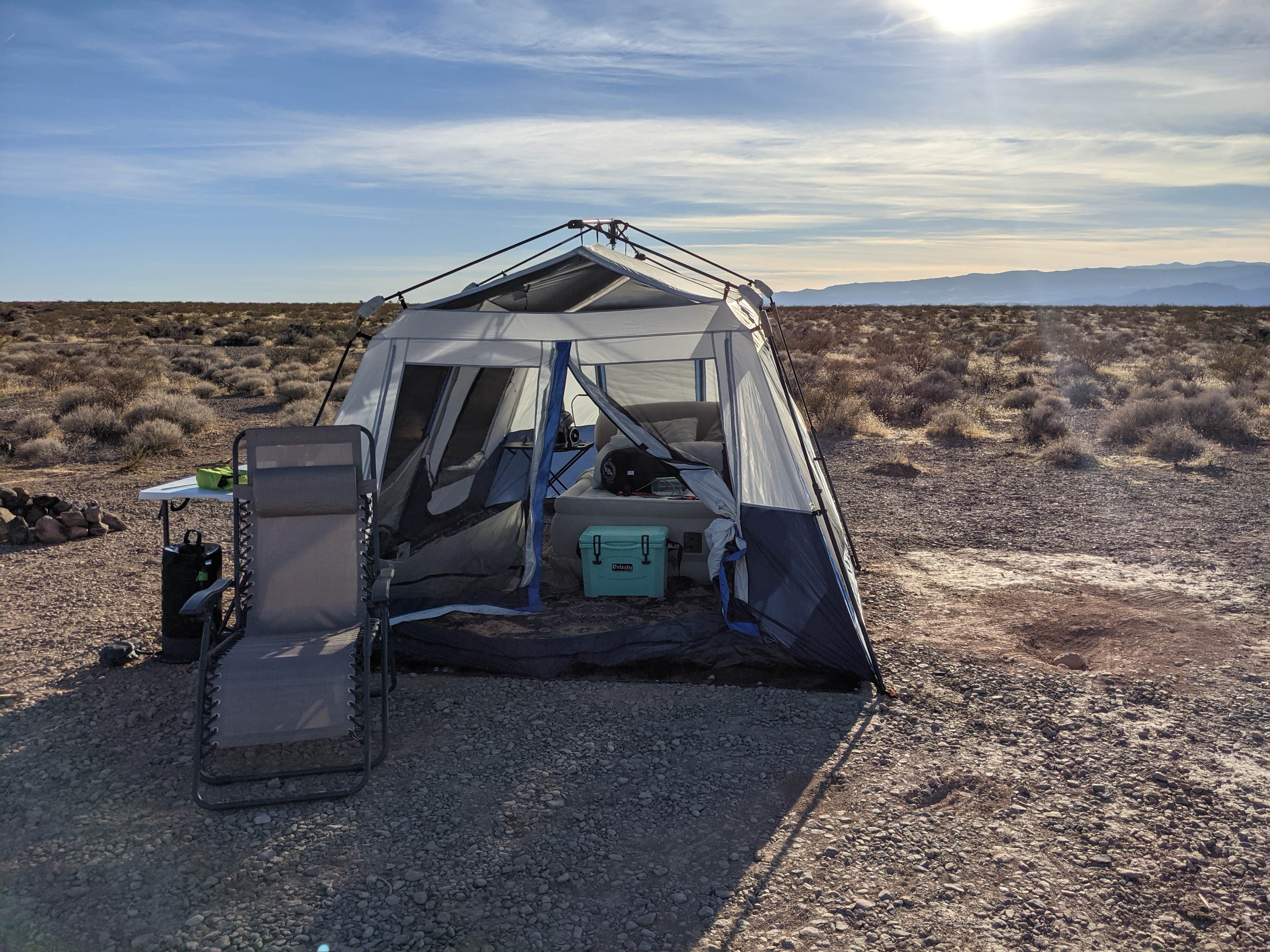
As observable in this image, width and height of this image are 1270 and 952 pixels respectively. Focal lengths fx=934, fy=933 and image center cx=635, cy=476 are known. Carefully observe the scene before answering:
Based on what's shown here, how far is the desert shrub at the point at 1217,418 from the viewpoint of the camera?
13891 mm

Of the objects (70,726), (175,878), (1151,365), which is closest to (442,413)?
(70,726)

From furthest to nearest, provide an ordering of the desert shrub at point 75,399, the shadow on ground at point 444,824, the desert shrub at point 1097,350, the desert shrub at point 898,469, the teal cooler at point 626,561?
the desert shrub at point 1097,350
the desert shrub at point 75,399
the desert shrub at point 898,469
the teal cooler at point 626,561
the shadow on ground at point 444,824

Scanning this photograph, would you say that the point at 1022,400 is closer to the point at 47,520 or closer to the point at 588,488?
the point at 588,488

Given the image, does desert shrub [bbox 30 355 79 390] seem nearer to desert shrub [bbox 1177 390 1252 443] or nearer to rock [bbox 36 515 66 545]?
rock [bbox 36 515 66 545]

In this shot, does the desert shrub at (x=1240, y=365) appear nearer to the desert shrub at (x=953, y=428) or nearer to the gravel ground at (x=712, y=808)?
the desert shrub at (x=953, y=428)

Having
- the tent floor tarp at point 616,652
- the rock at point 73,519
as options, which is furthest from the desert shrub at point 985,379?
the rock at point 73,519

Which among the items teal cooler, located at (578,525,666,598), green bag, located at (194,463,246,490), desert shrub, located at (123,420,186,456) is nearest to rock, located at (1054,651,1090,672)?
teal cooler, located at (578,525,666,598)

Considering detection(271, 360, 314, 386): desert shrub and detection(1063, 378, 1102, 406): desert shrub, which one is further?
detection(271, 360, 314, 386): desert shrub

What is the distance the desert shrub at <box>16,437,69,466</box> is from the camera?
39.3ft

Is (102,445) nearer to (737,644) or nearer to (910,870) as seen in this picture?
(737,644)

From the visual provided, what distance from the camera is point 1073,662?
5668 mm

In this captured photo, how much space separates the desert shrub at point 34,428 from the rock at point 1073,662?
44.3 feet

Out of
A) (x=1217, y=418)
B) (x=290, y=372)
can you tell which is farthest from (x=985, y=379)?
(x=290, y=372)

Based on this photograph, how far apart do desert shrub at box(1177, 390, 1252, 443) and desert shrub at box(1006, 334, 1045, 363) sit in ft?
31.1
